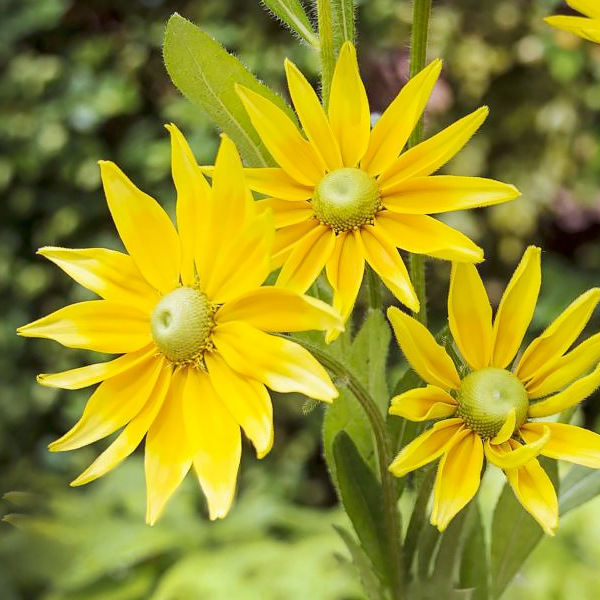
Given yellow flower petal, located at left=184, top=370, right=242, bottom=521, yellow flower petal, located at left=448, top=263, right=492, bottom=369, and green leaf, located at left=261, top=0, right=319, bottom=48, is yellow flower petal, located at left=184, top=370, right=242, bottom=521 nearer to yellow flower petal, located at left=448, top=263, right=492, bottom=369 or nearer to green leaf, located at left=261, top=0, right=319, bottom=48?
yellow flower petal, located at left=448, top=263, right=492, bottom=369

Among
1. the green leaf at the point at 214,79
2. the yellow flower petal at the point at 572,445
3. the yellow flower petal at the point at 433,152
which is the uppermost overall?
the green leaf at the point at 214,79

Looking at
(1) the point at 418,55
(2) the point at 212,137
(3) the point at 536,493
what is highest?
(2) the point at 212,137

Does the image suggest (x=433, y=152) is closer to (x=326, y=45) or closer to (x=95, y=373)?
(x=326, y=45)

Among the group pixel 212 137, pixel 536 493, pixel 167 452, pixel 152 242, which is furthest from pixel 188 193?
pixel 212 137

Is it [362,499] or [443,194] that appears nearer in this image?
[443,194]

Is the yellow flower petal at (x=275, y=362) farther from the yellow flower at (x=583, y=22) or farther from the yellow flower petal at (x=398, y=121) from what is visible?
the yellow flower at (x=583, y=22)

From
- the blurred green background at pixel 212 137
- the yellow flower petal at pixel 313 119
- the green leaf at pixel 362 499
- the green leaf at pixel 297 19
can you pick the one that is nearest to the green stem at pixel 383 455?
the green leaf at pixel 362 499
